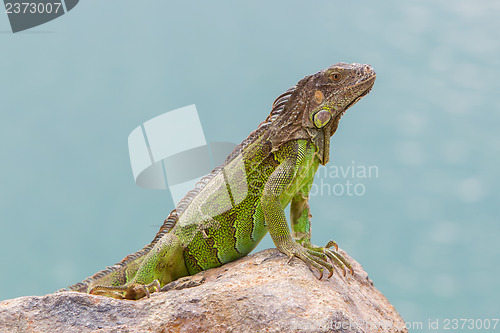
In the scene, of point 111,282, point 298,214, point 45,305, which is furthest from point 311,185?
point 45,305

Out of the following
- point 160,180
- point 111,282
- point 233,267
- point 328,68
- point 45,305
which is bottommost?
point 45,305

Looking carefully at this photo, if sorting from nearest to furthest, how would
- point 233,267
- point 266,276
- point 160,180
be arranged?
point 266,276
point 233,267
point 160,180

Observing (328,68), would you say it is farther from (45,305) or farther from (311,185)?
(45,305)

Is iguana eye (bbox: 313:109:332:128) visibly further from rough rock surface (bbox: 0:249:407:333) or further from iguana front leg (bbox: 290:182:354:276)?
rough rock surface (bbox: 0:249:407:333)

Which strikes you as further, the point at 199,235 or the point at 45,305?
the point at 199,235

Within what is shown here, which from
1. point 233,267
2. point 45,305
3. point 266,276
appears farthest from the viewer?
point 233,267

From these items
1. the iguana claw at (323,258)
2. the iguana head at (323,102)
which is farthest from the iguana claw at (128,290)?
the iguana head at (323,102)
